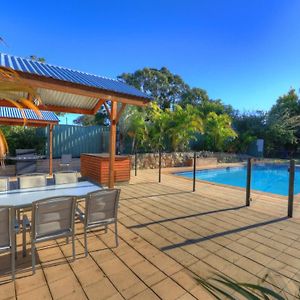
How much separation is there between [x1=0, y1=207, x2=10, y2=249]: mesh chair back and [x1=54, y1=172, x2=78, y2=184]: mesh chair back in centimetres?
204

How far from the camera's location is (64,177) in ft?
14.3

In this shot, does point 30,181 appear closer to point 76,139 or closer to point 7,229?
point 7,229

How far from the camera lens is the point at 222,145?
56.6 ft

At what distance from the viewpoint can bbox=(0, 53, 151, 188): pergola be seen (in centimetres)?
363

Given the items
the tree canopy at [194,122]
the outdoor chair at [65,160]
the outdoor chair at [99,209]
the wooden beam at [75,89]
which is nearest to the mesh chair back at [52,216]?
the outdoor chair at [99,209]

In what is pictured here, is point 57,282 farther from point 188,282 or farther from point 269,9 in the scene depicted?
point 269,9

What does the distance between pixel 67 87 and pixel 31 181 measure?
1855mm

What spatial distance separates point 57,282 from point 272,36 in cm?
1219

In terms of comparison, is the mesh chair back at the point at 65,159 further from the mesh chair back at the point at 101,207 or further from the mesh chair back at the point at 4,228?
the mesh chair back at the point at 4,228

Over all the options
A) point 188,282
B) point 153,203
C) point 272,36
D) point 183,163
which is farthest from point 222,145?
point 188,282

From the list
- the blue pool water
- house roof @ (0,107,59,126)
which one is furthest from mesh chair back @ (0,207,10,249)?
the blue pool water

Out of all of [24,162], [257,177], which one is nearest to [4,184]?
[24,162]

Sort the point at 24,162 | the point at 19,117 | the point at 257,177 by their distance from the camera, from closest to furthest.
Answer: the point at 19,117
the point at 24,162
the point at 257,177

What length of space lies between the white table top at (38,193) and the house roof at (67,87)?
1.40 metres
